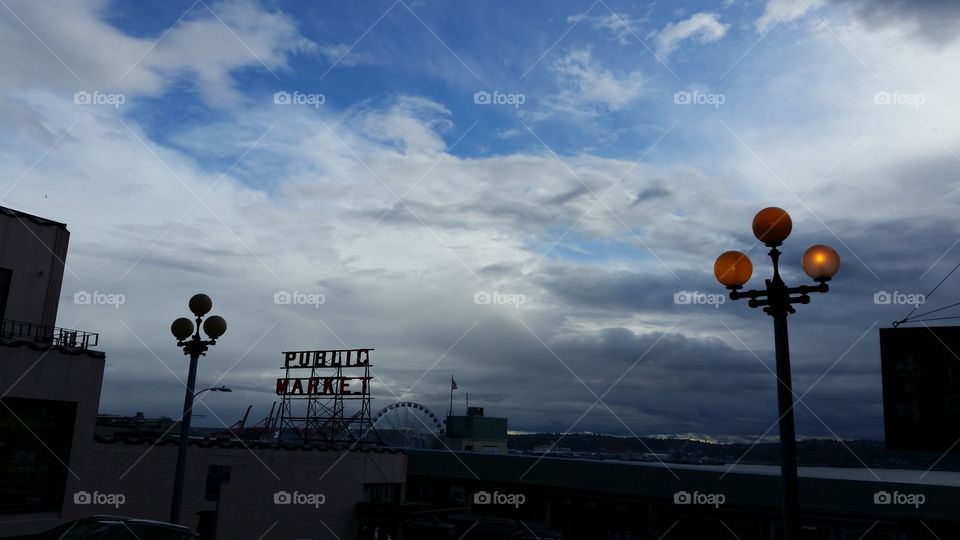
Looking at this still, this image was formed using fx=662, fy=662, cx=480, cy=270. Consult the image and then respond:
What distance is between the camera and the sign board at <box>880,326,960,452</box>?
33.1 feet

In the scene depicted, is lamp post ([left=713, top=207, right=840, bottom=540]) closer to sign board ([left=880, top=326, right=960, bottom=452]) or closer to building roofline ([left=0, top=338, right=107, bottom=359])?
sign board ([left=880, top=326, right=960, bottom=452])

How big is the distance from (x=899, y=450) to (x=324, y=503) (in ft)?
85.8

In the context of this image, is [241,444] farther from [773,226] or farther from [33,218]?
[773,226]

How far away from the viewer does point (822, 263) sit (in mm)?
8805

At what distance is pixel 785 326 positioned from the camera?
900 cm

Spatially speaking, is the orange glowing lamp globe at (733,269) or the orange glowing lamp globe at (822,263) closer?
the orange glowing lamp globe at (822,263)

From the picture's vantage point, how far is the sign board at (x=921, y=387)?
1010 cm

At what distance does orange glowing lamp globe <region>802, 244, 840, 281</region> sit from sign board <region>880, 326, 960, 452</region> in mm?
2852

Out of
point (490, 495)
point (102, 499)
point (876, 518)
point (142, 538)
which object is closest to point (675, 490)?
point (876, 518)

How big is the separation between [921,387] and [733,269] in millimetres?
3903

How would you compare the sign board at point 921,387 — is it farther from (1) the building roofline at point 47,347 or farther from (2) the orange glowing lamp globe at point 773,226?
(1) the building roofline at point 47,347

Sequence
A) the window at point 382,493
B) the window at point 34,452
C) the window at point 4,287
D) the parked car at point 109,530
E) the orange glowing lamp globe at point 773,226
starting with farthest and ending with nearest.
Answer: the window at point 382,493 → the window at point 4,287 → the window at point 34,452 → the parked car at point 109,530 → the orange glowing lamp globe at point 773,226

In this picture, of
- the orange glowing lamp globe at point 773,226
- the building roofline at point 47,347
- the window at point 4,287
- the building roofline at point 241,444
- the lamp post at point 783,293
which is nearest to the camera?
the lamp post at point 783,293

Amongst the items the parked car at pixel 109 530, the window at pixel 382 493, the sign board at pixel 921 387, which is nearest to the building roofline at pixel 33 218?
the parked car at pixel 109 530
